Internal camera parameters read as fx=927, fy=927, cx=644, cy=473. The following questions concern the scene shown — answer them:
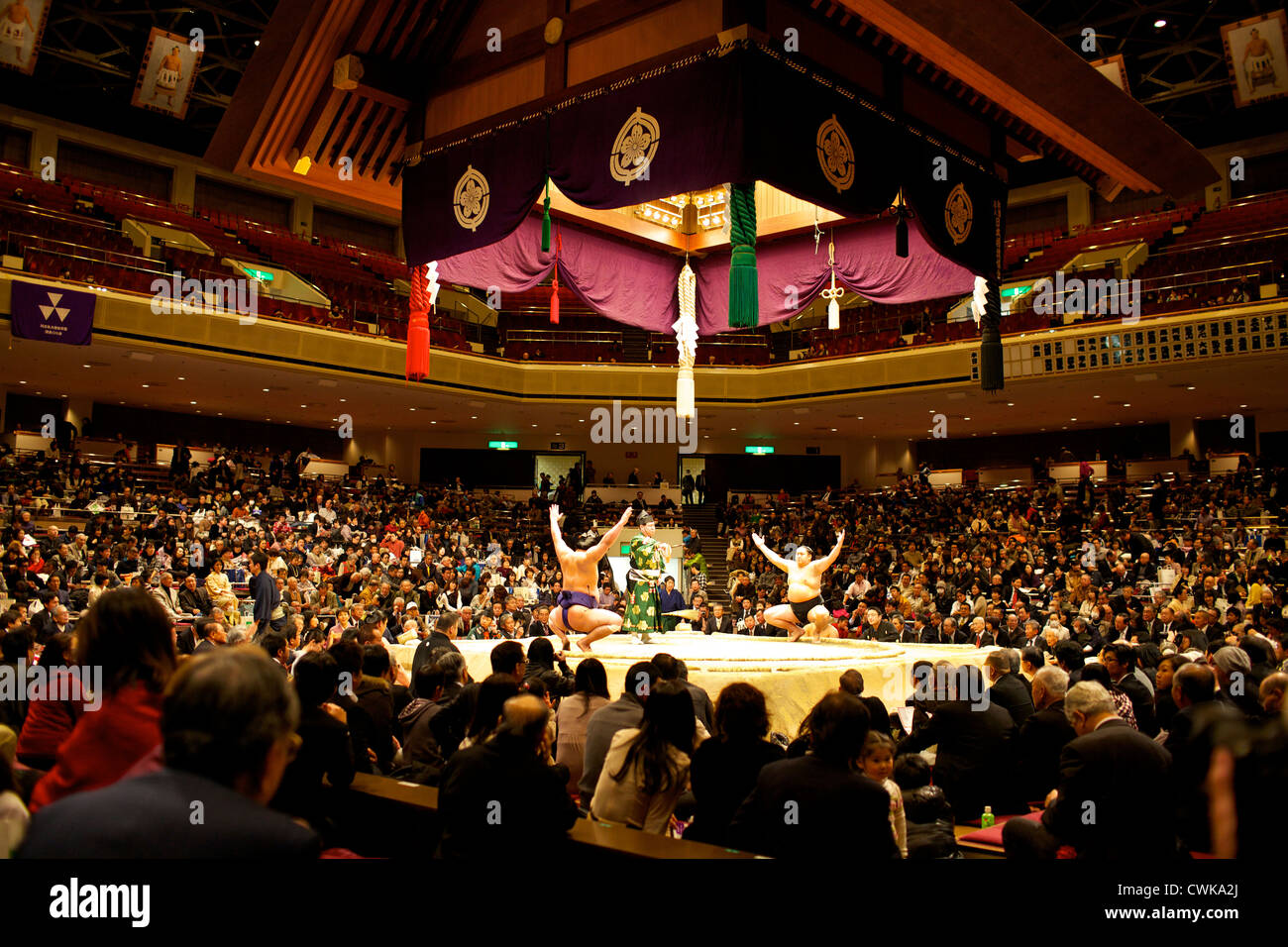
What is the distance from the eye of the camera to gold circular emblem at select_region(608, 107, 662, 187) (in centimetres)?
375

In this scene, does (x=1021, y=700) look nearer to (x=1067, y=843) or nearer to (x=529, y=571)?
(x=1067, y=843)

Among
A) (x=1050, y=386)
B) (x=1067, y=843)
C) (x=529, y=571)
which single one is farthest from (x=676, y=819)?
(x=1050, y=386)

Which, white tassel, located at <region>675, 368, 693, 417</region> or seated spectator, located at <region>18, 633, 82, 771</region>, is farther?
white tassel, located at <region>675, 368, 693, 417</region>

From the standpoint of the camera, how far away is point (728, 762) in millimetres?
2203

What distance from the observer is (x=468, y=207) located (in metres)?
4.44

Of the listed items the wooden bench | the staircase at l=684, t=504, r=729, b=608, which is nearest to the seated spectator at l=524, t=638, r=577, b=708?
the wooden bench

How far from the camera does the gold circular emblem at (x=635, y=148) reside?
12.3 feet

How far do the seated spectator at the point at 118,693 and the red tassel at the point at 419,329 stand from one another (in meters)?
3.40

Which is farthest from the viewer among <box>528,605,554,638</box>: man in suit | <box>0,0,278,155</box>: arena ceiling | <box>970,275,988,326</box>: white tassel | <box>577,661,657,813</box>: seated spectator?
<box>0,0,278,155</box>: arena ceiling

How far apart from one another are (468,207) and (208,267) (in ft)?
36.5

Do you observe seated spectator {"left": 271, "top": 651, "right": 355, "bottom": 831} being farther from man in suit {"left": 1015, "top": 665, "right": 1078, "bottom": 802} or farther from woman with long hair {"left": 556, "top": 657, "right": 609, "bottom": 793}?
man in suit {"left": 1015, "top": 665, "right": 1078, "bottom": 802}

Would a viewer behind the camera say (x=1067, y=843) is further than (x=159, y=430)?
No

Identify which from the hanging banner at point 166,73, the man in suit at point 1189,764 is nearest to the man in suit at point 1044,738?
the man in suit at point 1189,764

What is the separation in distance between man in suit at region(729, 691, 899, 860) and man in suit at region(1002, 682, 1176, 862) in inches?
23.9
